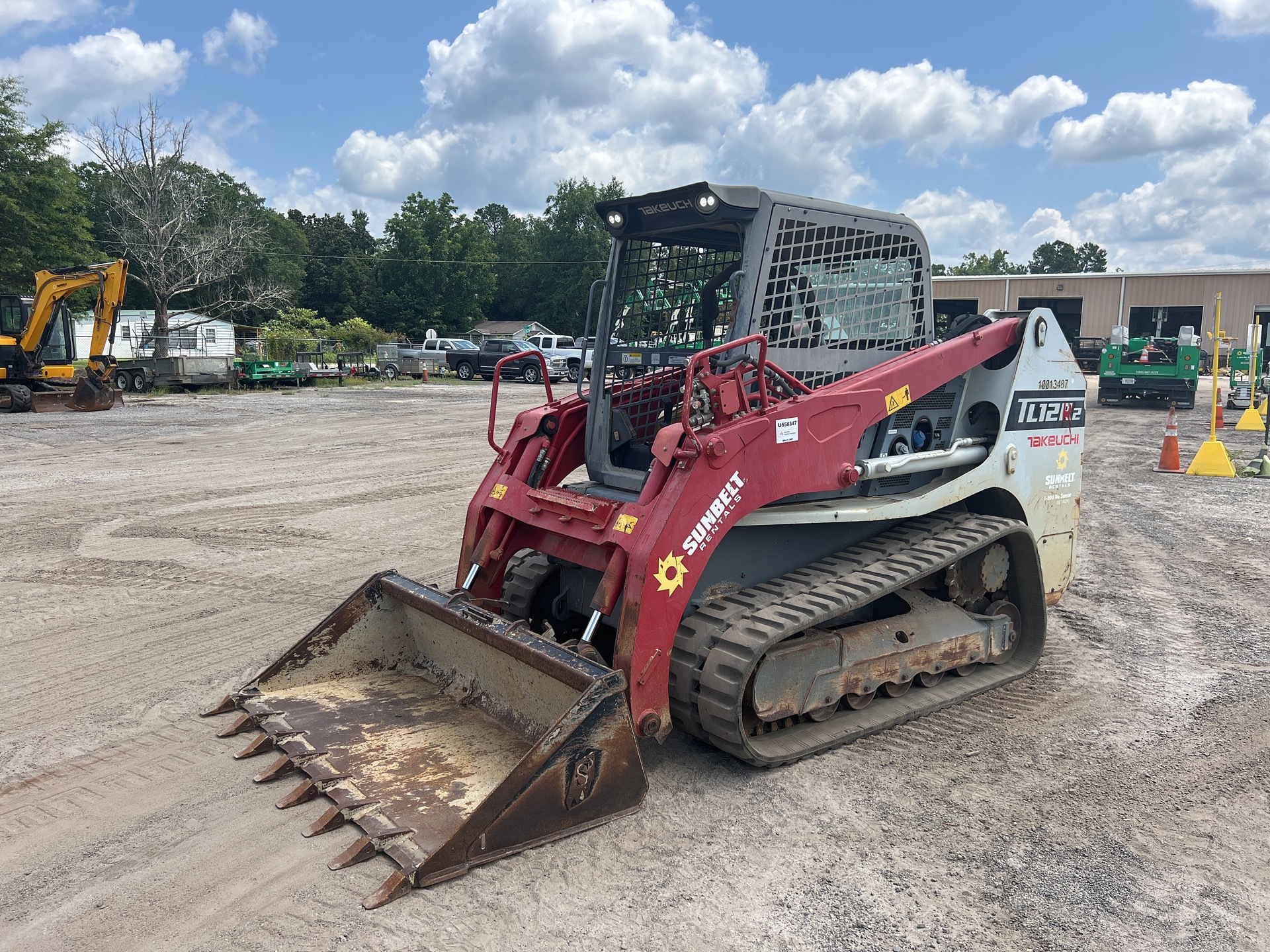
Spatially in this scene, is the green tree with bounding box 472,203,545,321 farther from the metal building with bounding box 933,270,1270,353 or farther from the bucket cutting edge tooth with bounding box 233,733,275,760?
the bucket cutting edge tooth with bounding box 233,733,275,760

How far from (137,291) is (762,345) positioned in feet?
218

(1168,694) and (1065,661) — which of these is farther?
(1065,661)

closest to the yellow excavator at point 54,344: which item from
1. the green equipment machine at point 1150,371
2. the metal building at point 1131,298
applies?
the green equipment machine at point 1150,371

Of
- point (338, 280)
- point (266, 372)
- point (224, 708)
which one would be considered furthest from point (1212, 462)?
point (338, 280)

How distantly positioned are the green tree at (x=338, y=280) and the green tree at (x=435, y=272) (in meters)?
1.30

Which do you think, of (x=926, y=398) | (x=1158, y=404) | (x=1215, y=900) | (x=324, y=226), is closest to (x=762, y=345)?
(x=926, y=398)

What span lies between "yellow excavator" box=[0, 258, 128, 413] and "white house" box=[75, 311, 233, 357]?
25.3 ft

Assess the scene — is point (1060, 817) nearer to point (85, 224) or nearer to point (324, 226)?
point (85, 224)

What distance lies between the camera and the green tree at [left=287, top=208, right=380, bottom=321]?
72.8 metres

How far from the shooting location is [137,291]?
200 feet

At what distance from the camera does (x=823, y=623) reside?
15.4ft

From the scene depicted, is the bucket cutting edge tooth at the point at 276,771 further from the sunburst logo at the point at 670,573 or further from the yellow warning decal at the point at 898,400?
the yellow warning decal at the point at 898,400

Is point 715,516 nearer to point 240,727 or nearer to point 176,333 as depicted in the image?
point 240,727

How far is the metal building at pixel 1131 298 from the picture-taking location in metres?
43.7
